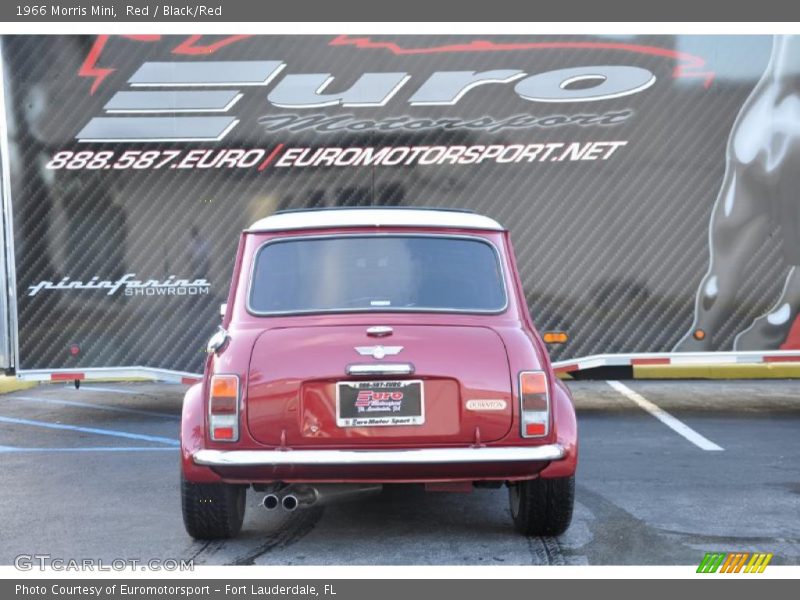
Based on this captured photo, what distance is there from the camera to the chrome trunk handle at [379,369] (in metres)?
5.47

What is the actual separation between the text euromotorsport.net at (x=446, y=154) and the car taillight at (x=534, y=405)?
4.88m

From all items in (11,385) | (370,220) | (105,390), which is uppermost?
(370,220)

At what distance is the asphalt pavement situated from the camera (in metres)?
5.70

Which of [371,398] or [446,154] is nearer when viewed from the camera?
[371,398]

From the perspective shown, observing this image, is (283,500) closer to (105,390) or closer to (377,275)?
(377,275)

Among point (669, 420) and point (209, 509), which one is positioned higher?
point (209, 509)

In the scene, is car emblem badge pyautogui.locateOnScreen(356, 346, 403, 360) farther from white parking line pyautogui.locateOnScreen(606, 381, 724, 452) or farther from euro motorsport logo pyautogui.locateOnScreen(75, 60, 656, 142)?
euro motorsport logo pyautogui.locateOnScreen(75, 60, 656, 142)

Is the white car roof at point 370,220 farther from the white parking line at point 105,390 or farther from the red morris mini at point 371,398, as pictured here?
the white parking line at point 105,390

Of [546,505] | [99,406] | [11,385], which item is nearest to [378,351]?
[546,505]

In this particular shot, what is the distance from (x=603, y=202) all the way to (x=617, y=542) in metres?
4.89

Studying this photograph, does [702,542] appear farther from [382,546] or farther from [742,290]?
[742,290]

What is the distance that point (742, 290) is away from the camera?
10.1 metres

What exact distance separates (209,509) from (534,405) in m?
1.84

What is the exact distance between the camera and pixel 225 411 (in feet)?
18.0
